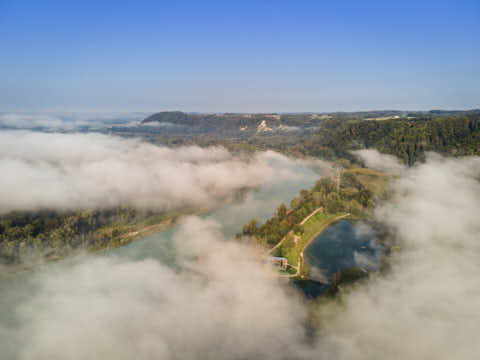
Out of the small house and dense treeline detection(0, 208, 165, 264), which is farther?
dense treeline detection(0, 208, 165, 264)

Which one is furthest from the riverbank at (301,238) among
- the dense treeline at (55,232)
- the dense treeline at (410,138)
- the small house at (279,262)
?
the dense treeline at (410,138)

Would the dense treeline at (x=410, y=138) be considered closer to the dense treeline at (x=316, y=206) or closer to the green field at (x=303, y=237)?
the dense treeline at (x=316, y=206)

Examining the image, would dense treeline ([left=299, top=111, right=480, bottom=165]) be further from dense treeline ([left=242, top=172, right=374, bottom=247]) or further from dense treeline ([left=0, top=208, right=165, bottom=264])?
dense treeline ([left=0, top=208, right=165, bottom=264])

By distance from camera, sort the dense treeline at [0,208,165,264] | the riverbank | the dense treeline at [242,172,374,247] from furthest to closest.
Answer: the dense treeline at [0,208,165,264], the dense treeline at [242,172,374,247], the riverbank

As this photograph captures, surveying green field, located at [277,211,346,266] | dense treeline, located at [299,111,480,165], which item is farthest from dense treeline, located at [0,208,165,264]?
dense treeline, located at [299,111,480,165]

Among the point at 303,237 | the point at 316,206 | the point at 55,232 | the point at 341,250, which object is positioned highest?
the point at 316,206

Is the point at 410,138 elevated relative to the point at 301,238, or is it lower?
elevated

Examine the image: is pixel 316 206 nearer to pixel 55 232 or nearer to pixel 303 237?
pixel 303 237

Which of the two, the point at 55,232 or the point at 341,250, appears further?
→ the point at 55,232

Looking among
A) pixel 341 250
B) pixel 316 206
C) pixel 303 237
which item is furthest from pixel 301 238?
pixel 316 206
